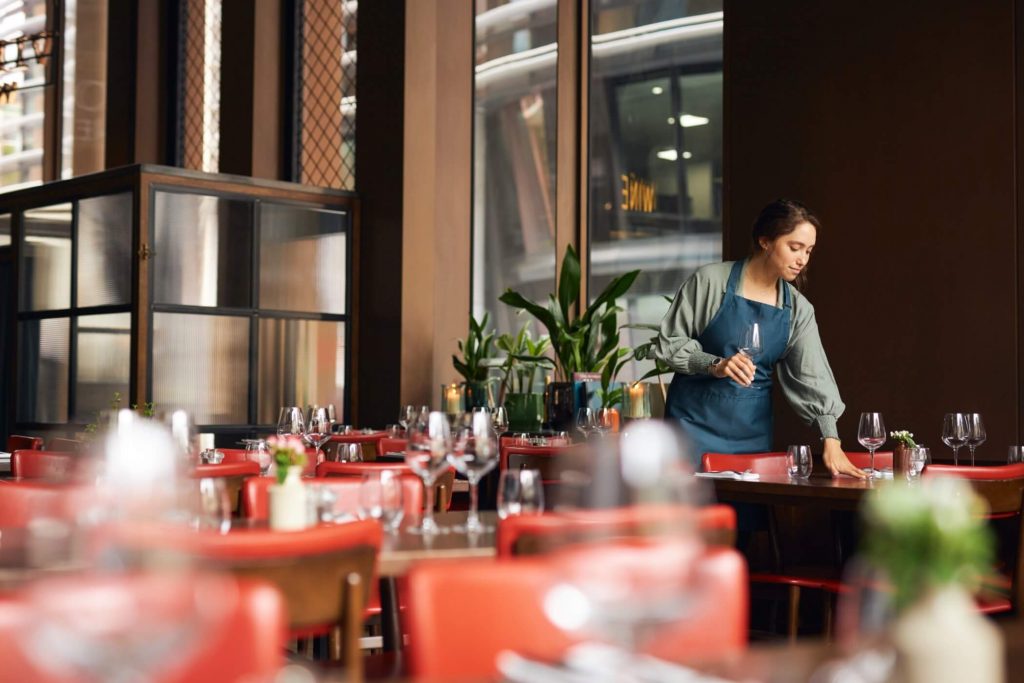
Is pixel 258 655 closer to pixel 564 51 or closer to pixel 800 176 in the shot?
pixel 800 176

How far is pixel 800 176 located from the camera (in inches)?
232

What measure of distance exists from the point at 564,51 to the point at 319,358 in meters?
2.70

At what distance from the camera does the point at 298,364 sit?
8.12 metres

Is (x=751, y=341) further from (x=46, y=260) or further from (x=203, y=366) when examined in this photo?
(x=46, y=260)

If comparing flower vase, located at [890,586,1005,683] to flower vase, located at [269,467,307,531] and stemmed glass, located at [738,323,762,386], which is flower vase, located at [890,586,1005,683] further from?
stemmed glass, located at [738,323,762,386]

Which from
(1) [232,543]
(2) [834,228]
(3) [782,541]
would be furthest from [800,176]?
(1) [232,543]

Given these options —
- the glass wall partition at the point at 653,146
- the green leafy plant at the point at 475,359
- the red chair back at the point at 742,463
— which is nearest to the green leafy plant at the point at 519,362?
the green leafy plant at the point at 475,359

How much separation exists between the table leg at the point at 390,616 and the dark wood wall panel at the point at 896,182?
3.24m

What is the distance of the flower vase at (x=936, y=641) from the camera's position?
0.91 metres

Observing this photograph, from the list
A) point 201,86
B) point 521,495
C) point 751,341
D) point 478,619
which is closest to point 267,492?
point 521,495

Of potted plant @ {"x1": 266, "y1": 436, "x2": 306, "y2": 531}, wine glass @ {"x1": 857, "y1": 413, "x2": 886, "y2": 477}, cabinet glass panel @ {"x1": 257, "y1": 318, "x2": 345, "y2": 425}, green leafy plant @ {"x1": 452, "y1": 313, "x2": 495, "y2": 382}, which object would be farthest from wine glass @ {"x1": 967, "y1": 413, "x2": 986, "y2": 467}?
cabinet glass panel @ {"x1": 257, "y1": 318, "x2": 345, "y2": 425}

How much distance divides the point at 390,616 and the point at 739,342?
5.76 feet

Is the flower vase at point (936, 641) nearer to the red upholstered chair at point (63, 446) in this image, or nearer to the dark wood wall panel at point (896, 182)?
the dark wood wall panel at point (896, 182)

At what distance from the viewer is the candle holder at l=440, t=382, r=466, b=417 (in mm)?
7489
